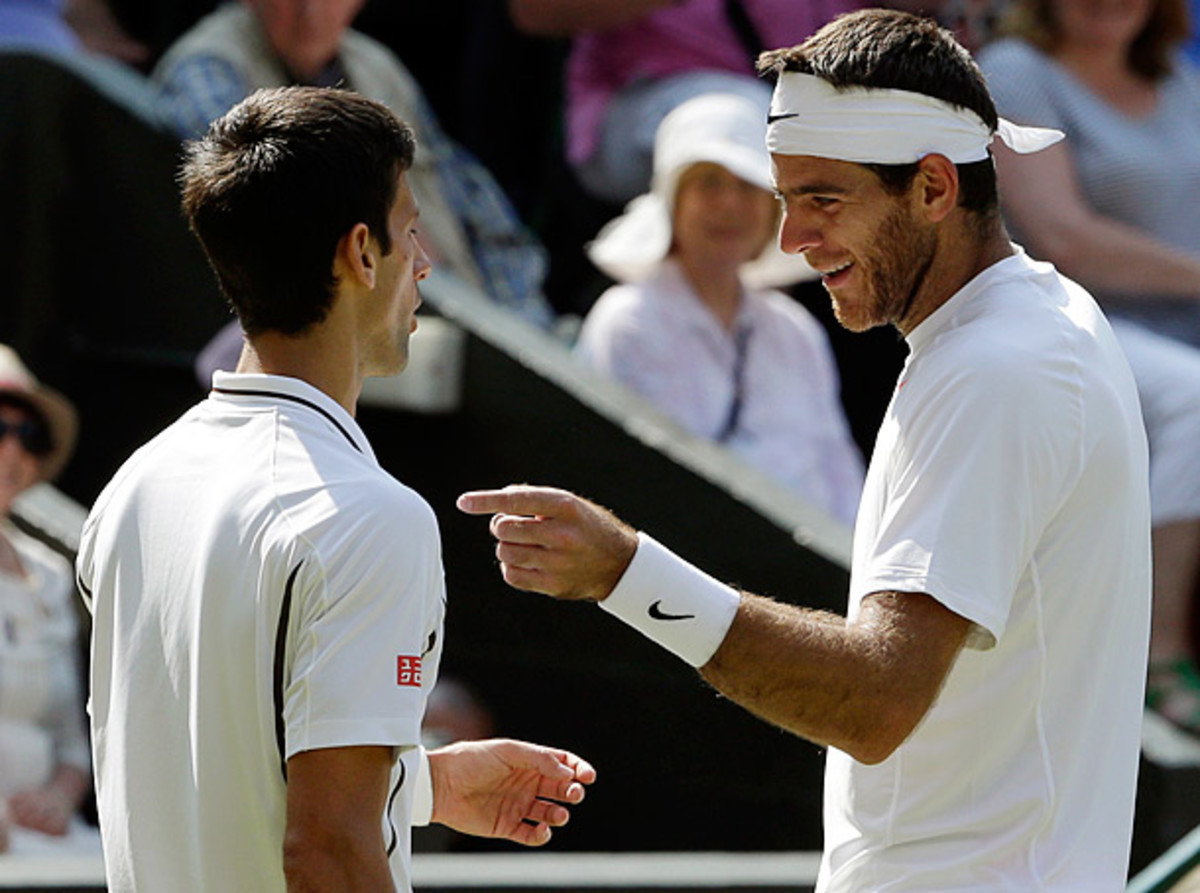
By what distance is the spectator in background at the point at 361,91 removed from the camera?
21.4 feet

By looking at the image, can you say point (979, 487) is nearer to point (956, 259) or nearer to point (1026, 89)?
point (956, 259)

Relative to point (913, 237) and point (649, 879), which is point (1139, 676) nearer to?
point (913, 237)

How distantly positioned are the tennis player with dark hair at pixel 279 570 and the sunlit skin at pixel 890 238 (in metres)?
0.63

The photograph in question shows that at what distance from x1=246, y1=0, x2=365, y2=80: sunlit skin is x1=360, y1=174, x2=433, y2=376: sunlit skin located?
13.2 ft

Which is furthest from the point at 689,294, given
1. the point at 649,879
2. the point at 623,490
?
the point at 649,879

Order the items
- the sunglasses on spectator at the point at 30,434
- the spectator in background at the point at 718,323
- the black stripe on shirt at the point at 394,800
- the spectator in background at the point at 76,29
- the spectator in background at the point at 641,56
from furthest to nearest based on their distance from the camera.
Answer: the spectator in background at the point at 76,29 → the spectator in background at the point at 641,56 → the spectator in background at the point at 718,323 → the sunglasses on spectator at the point at 30,434 → the black stripe on shirt at the point at 394,800

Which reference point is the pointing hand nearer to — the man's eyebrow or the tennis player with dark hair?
the tennis player with dark hair

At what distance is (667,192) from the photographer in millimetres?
6543

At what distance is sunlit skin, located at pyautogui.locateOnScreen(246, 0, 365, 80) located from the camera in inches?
258

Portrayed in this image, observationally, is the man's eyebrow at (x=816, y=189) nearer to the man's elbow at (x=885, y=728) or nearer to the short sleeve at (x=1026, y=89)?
the man's elbow at (x=885, y=728)

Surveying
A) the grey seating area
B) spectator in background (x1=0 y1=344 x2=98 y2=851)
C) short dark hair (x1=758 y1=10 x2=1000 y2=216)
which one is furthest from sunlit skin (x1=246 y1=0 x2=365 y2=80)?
short dark hair (x1=758 y1=10 x2=1000 y2=216)

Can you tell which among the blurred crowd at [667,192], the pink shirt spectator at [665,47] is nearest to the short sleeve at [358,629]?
the blurred crowd at [667,192]

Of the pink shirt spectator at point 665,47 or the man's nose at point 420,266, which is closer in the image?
the man's nose at point 420,266

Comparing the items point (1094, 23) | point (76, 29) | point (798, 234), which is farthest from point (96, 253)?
point (798, 234)
